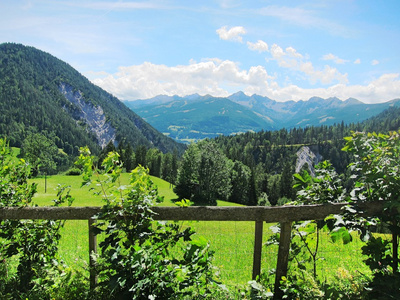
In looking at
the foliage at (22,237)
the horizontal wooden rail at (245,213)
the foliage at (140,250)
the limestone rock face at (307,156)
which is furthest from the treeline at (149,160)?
the limestone rock face at (307,156)

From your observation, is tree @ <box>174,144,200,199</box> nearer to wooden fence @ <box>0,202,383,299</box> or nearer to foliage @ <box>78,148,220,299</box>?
wooden fence @ <box>0,202,383,299</box>

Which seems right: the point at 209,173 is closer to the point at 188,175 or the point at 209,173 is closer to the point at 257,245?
the point at 188,175

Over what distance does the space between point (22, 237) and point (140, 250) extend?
2.41 metres

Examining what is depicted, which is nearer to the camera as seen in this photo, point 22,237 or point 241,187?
point 22,237

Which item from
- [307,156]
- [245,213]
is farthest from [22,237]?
[307,156]

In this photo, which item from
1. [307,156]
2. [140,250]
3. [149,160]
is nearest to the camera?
[140,250]

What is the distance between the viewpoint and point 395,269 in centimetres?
357

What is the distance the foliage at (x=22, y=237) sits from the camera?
4.35 meters

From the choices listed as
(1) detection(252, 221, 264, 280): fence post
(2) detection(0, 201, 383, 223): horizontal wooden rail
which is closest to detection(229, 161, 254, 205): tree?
(1) detection(252, 221, 264, 280): fence post

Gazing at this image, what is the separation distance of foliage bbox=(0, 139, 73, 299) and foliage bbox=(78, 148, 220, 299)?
118 centimetres

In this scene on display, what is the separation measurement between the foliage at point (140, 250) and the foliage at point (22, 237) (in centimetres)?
118

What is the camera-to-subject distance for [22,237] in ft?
14.8

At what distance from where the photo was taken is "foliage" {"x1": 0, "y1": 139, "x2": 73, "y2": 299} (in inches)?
171

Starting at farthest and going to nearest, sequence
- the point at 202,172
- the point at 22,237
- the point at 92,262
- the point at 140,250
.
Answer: the point at 202,172 < the point at 22,237 < the point at 92,262 < the point at 140,250
